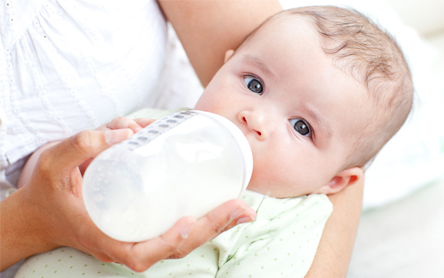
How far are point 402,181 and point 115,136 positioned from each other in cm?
137

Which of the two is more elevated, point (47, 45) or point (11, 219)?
point (47, 45)

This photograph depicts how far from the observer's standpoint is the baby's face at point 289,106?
0.92 metres

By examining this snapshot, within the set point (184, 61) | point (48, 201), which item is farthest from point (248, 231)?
point (184, 61)

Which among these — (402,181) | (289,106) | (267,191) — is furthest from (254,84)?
(402,181)

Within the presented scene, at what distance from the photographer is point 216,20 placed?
1.25 metres

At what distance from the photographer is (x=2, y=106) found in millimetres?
931

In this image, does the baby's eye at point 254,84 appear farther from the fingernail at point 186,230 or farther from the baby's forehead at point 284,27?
the fingernail at point 186,230

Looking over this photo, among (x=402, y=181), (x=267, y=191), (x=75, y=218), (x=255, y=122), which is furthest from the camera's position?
(x=402, y=181)

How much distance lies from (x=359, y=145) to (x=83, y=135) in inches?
29.3

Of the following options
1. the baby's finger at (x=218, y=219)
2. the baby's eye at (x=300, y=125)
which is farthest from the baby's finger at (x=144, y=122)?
the baby's eye at (x=300, y=125)

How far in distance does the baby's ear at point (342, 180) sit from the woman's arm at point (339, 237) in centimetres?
4

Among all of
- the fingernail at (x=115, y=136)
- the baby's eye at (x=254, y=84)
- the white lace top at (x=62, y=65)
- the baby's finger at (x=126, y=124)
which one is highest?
the white lace top at (x=62, y=65)

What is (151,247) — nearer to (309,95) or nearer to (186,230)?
(186,230)

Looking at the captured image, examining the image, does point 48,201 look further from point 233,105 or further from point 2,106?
point 233,105
